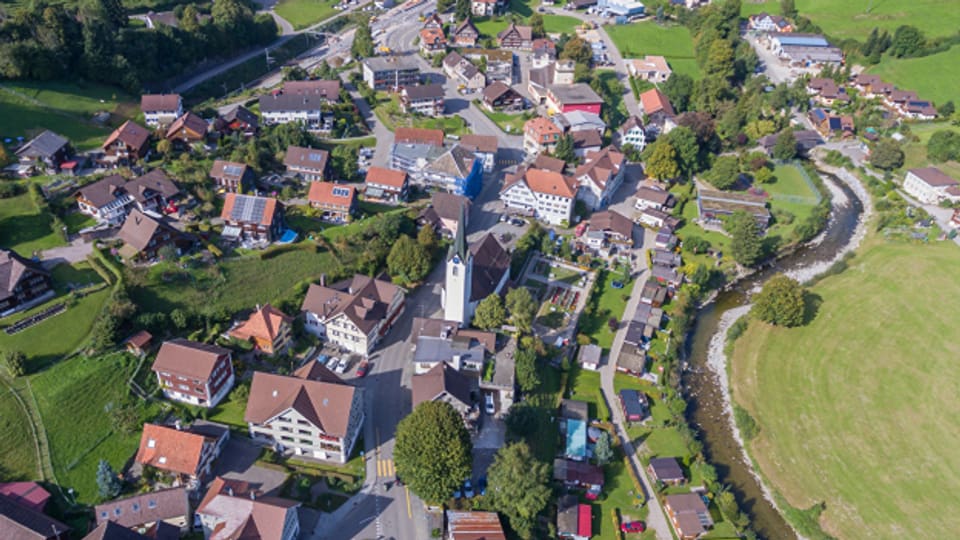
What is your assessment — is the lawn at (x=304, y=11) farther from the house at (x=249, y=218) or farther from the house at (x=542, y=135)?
the house at (x=249, y=218)

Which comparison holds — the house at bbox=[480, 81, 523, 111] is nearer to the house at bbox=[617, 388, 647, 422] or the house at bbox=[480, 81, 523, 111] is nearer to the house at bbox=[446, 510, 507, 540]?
the house at bbox=[617, 388, 647, 422]

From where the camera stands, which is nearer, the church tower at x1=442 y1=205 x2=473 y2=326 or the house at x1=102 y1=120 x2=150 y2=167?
the church tower at x1=442 y1=205 x2=473 y2=326

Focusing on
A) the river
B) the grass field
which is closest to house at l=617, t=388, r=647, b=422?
the river

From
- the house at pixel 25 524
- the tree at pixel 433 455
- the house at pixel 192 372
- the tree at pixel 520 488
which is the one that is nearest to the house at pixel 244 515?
the tree at pixel 433 455

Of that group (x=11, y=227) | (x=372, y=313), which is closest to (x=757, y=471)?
(x=372, y=313)

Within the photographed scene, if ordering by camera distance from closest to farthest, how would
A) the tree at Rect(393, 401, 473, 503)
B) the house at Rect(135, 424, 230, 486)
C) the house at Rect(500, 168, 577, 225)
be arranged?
the tree at Rect(393, 401, 473, 503) < the house at Rect(135, 424, 230, 486) < the house at Rect(500, 168, 577, 225)

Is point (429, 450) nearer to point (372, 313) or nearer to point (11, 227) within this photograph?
point (372, 313)

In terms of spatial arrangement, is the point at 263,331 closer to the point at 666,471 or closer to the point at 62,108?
the point at 666,471
